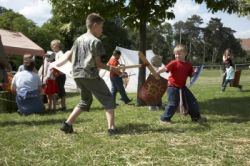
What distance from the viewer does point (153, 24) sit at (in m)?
12.6

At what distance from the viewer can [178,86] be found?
8.50 metres

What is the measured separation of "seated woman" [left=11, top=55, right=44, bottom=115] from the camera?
10508 mm

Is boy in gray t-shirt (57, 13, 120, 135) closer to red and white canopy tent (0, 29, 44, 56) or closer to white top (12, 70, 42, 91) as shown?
white top (12, 70, 42, 91)

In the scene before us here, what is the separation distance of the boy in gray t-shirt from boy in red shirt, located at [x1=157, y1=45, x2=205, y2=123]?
1.42 m

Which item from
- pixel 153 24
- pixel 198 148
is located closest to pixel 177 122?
pixel 198 148

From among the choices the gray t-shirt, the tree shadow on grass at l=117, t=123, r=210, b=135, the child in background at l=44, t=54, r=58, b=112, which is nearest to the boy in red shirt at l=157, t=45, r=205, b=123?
the tree shadow on grass at l=117, t=123, r=210, b=135

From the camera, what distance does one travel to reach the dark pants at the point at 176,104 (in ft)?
27.5

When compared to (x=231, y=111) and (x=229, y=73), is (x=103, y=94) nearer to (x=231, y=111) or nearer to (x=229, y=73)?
(x=231, y=111)

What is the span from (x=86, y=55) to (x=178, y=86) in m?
2.15

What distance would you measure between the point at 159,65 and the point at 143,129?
3343 mm

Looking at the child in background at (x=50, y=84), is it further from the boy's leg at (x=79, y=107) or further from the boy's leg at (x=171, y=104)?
the boy's leg at (x=79, y=107)

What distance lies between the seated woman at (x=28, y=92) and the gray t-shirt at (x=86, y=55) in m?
3.53

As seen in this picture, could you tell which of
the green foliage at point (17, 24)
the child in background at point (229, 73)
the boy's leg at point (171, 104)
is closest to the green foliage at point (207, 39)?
the green foliage at point (17, 24)

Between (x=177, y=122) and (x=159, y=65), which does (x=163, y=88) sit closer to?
(x=159, y=65)
